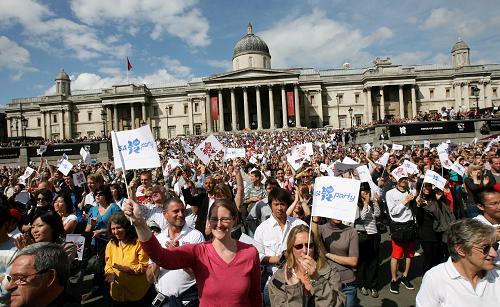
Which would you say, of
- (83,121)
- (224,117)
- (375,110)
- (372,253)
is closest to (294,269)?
(372,253)

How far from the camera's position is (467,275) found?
2.70m

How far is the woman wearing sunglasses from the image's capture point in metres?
2.95

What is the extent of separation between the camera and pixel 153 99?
73.9 metres

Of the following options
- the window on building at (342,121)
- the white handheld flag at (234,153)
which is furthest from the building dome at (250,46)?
the white handheld flag at (234,153)

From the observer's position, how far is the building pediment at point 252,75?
6425 centimetres

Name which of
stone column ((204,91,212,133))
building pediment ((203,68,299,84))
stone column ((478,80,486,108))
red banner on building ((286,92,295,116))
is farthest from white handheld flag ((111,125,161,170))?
stone column ((478,80,486,108))

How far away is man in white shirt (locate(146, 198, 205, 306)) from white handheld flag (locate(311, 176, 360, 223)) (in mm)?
1471

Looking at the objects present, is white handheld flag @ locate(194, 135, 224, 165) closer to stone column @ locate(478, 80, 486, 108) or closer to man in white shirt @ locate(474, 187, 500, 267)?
man in white shirt @ locate(474, 187, 500, 267)

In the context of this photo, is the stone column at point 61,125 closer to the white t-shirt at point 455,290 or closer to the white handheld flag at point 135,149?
the white handheld flag at point 135,149

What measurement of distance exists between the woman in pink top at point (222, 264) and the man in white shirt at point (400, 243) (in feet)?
14.2

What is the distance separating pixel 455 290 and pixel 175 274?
8.41 ft

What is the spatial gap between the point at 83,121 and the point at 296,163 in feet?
254

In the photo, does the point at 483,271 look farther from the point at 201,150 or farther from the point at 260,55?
the point at 260,55

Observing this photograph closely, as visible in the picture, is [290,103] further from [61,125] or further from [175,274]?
[175,274]
